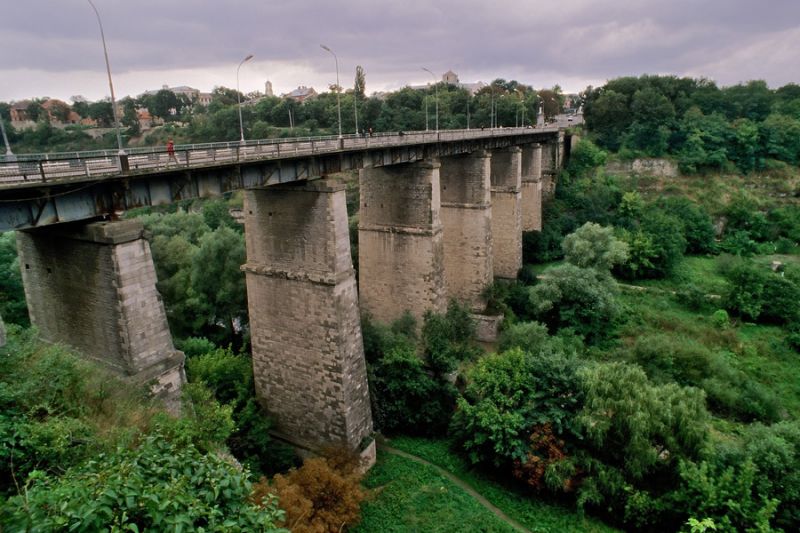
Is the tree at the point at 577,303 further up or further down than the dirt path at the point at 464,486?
further up

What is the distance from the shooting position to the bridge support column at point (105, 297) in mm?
11766

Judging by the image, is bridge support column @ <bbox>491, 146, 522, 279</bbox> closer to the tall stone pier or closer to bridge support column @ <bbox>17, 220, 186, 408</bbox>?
the tall stone pier

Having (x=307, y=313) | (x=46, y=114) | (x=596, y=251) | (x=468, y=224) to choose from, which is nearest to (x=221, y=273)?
(x=307, y=313)

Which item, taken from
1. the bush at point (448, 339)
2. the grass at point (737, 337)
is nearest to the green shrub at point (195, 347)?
the bush at point (448, 339)

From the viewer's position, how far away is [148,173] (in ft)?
40.2

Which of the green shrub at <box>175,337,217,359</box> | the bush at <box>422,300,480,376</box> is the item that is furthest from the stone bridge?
the green shrub at <box>175,337,217,359</box>

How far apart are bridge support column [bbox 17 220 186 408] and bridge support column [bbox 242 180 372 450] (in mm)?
5461

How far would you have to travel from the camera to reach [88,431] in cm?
863

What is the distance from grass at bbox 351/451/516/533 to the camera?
52.6 ft

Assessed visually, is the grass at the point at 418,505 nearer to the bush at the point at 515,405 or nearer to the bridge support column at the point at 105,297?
the bush at the point at 515,405

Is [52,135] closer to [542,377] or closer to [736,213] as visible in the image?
[542,377]

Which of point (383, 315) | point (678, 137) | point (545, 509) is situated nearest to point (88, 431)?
point (545, 509)

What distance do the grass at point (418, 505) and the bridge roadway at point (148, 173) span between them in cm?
1099

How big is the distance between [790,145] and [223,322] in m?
59.0
